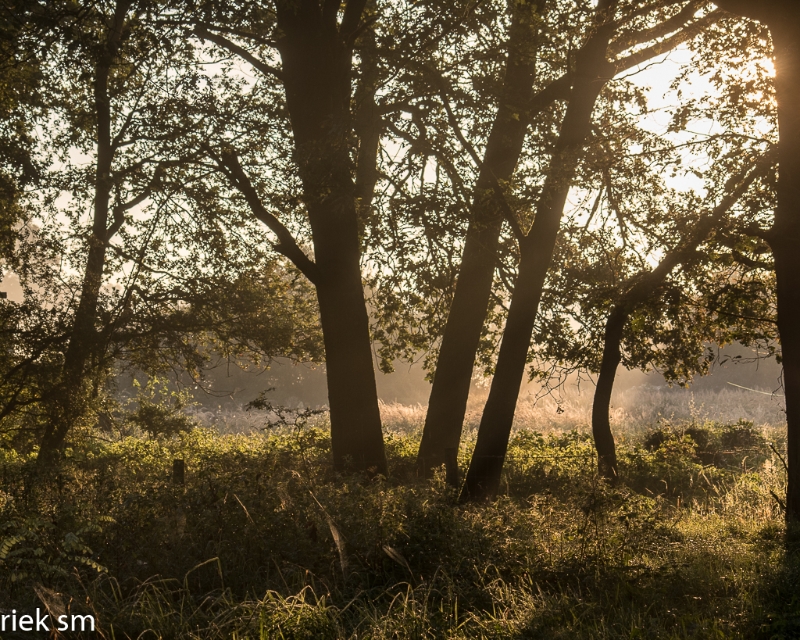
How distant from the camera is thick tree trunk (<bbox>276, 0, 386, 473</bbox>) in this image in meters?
11.5

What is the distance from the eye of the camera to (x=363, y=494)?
7.62m

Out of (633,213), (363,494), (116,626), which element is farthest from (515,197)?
(116,626)

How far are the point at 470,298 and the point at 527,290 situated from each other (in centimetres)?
200

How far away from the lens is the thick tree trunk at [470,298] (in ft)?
39.7

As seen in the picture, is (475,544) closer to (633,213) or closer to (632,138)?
(632,138)

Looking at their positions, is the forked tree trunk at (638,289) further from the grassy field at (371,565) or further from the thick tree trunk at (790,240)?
the grassy field at (371,565)

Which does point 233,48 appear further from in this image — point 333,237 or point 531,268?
point 531,268

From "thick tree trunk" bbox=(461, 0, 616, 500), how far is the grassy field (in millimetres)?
2669

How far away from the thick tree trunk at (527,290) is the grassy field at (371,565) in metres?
2.67

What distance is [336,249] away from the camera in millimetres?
11672

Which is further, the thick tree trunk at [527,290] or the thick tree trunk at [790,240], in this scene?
the thick tree trunk at [527,290]

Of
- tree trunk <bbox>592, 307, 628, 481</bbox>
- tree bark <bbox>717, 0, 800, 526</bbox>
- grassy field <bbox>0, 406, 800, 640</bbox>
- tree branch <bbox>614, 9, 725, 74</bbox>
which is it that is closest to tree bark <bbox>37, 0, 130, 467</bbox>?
grassy field <bbox>0, 406, 800, 640</bbox>

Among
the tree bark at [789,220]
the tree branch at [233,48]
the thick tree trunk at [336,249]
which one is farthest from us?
the tree branch at [233,48]

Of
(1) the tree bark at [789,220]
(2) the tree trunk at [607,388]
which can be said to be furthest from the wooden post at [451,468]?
(1) the tree bark at [789,220]
